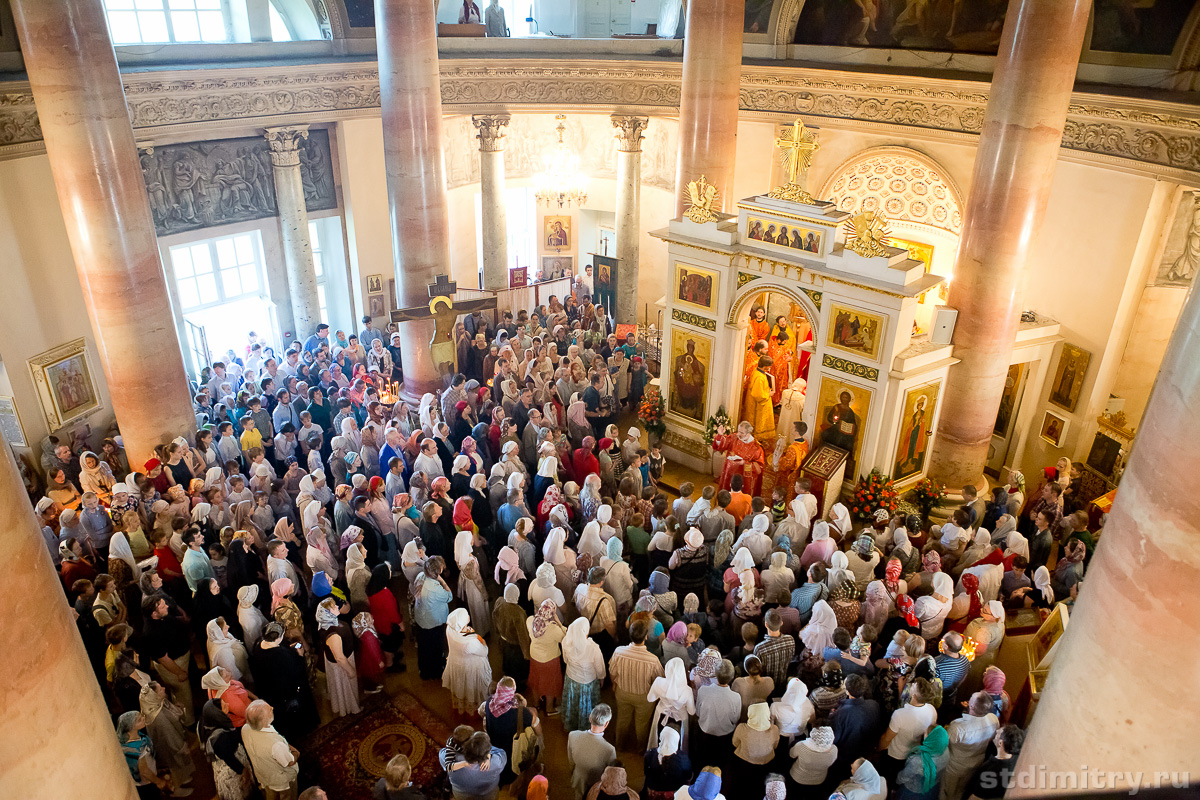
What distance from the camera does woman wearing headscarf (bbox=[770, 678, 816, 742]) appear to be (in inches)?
221

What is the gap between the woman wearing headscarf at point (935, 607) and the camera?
667 cm

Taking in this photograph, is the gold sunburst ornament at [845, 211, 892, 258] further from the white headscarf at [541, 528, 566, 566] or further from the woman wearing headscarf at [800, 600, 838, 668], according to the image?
the white headscarf at [541, 528, 566, 566]

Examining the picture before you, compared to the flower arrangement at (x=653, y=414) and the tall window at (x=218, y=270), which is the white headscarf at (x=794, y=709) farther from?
the tall window at (x=218, y=270)

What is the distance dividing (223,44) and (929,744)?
1430cm

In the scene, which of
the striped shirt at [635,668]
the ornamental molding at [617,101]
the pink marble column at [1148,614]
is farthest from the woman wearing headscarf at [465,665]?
the ornamental molding at [617,101]

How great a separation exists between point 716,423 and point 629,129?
7898 mm

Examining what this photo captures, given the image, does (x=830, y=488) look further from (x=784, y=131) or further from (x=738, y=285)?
(x=784, y=131)

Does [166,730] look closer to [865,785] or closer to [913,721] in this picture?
[865,785]

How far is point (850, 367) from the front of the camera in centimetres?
990

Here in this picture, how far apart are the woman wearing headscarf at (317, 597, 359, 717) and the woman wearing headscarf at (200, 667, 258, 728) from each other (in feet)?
2.67

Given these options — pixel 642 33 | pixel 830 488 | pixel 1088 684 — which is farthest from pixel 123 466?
pixel 642 33

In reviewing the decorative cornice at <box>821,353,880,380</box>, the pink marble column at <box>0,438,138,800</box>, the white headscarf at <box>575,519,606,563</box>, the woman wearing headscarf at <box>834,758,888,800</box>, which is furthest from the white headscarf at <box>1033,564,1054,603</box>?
the pink marble column at <box>0,438,138,800</box>

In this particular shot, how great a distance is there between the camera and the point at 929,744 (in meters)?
5.43

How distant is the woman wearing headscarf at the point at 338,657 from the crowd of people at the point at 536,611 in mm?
24
